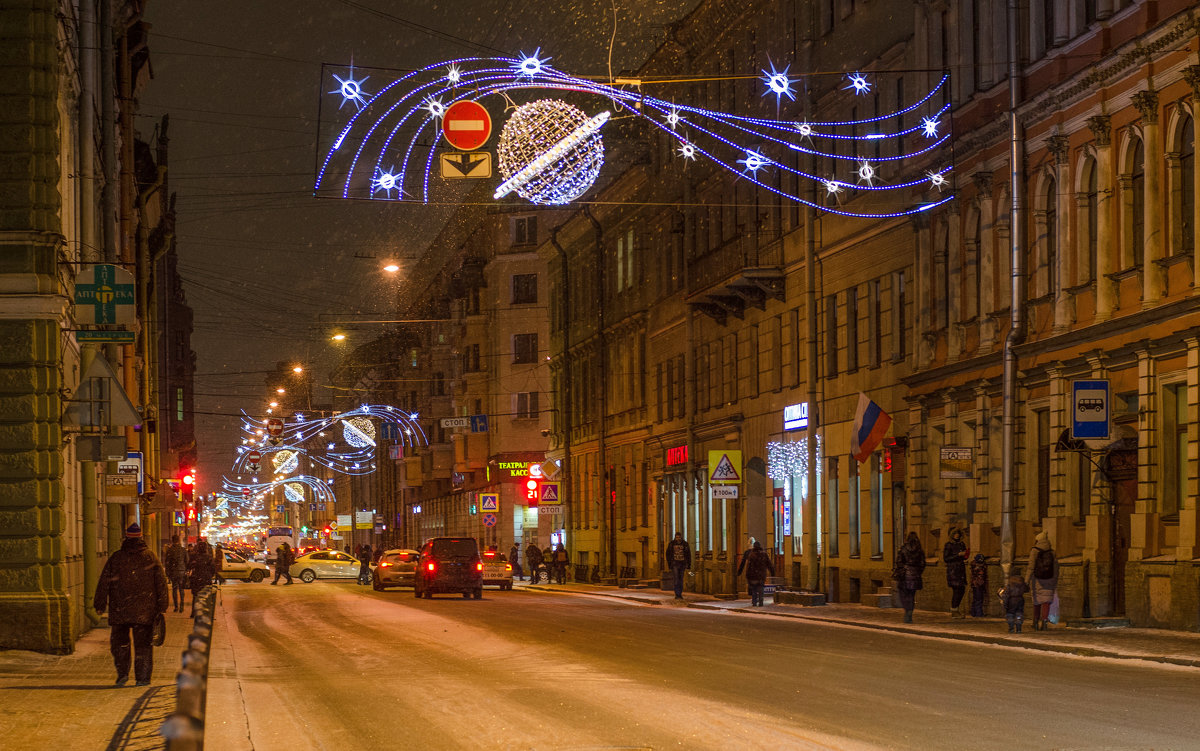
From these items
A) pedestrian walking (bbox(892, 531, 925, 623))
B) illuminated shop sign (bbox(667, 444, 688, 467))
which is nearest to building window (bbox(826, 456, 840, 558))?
illuminated shop sign (bbox(667, 444, 688, 467))

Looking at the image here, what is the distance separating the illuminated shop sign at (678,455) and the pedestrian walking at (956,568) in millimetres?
21714

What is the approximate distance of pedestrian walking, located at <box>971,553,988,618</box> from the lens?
30047mm

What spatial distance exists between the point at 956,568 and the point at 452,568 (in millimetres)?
17726

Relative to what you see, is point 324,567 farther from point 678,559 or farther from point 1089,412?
point 1089,412

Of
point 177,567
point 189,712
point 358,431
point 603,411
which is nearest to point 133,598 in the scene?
point 189,712

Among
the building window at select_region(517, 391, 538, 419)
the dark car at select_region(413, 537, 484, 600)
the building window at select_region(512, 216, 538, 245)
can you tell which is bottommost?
the dark car at select_region(413, 537, 484, 600)

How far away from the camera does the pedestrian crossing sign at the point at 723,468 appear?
37.7 m

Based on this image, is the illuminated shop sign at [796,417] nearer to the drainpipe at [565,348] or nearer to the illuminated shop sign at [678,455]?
the illuminated shop sign at [678,455]

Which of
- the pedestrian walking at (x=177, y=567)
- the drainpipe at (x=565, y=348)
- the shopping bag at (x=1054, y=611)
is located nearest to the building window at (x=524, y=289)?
the drainpipe at (x=565, y=348)

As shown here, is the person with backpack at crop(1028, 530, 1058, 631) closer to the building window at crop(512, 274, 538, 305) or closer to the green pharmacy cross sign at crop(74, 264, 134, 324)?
the green pharmacy cross sign at crop(74, 264, 134, 324)

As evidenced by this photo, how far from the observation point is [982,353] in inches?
1302

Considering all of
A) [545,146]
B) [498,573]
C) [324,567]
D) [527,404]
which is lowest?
[324,567]

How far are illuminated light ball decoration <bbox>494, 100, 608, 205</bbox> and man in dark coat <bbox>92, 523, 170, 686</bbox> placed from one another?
613 inches

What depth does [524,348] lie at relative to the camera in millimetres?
78250
